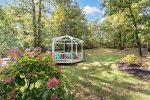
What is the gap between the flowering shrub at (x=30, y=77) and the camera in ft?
11.4

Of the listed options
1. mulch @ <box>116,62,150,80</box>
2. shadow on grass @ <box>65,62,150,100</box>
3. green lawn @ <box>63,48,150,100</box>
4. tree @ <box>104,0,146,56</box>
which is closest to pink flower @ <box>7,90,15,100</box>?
green lawn @ <box>63,48,150,100</box>

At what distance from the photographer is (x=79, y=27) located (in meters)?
30.7

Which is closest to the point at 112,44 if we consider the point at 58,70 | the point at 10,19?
the point at 10,19

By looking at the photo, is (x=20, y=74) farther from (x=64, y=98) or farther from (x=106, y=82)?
(x=106, y=82)

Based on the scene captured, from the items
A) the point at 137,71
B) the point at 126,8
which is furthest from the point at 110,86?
the point at 126,8

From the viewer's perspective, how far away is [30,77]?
380 centimetres

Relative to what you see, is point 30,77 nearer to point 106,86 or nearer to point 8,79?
point 8,79

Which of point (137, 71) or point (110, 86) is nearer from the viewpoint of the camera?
point (110, 86)

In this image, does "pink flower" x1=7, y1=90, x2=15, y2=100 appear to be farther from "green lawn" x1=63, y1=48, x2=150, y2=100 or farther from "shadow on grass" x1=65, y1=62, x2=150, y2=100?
"shadow on grass" x1=65, y1=62, x2=150, y2=100

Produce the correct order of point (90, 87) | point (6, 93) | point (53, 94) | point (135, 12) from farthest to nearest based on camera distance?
1. point (135, 12)
2. point (90, 87)
3. point (6, 93)
4. point (53, 94)

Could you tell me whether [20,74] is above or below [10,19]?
below

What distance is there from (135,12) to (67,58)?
324 inches

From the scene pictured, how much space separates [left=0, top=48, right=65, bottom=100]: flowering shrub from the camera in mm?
3479

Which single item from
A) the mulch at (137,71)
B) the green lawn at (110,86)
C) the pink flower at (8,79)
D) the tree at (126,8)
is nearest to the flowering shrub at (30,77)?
the pink flower at (8,79)
